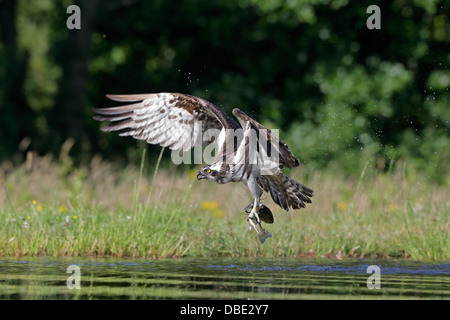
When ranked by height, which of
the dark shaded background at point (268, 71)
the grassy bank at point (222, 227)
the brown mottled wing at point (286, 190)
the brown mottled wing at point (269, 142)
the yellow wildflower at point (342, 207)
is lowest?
the grassy bank at point (222, 227)

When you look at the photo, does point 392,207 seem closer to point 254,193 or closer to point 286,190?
point 286,190

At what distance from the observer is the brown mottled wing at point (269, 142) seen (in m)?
7.55

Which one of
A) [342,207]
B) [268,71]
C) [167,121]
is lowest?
[342,207]

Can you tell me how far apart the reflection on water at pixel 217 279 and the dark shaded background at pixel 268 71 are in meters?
Answer: 8.27

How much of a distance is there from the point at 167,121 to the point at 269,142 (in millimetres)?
1624

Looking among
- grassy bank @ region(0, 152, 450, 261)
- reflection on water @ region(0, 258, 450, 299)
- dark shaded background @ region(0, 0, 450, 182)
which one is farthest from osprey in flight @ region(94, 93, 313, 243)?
dark shaded background @ region(0, 0, 450, 182)

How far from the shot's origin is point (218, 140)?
8906 millimetres

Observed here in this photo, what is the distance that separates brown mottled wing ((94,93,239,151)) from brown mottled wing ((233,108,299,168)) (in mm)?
1064

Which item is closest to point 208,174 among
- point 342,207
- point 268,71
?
point 342,207

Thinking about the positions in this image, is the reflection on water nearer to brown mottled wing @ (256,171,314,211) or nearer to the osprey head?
brown mottled wing @ (256,171,314,211)

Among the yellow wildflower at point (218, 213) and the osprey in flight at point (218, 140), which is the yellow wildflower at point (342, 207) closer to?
the yellow wildflower at point (218, 213)

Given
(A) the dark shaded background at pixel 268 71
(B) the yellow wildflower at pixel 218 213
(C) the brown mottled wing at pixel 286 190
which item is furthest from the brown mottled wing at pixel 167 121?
(A) the dark shaded background at pixel 268 71

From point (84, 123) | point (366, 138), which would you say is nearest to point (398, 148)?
point (366, 138)

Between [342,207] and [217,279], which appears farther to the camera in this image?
[342,207]
